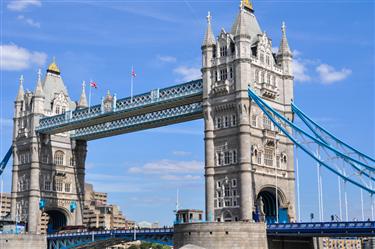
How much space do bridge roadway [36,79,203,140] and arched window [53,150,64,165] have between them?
3.63 metres

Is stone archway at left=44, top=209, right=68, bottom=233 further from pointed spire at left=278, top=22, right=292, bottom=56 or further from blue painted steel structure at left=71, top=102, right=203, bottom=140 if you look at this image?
pointed spire at left=278, top=22, right=292, bottom=56

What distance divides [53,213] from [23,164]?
10030mm

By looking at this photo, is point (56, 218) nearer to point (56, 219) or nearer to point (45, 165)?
point (56, 219)

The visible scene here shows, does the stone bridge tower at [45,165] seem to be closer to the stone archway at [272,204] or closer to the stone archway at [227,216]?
the stone archway at [227,216]

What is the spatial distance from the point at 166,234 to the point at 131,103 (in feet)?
72.5

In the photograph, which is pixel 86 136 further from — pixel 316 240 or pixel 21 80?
pixel 316 240

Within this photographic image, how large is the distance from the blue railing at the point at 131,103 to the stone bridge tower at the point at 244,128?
3.84 metres

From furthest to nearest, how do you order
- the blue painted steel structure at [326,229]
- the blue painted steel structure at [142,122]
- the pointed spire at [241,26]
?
the blue painted steel structure at [142,122], the pointed spire at [241,26], the blue painted steel structure at [326,229]

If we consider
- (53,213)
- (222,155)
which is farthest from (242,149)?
(53,213)

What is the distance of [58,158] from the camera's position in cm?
10756

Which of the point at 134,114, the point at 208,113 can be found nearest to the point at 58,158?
the point at 134,114

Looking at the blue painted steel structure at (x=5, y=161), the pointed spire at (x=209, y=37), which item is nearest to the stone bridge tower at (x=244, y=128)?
the pointed spire at (x=209, y=37)

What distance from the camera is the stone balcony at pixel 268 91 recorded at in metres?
78.4

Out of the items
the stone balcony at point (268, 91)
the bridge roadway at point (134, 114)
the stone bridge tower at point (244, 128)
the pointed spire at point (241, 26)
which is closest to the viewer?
the stone bridge tower at point (244, 128)
